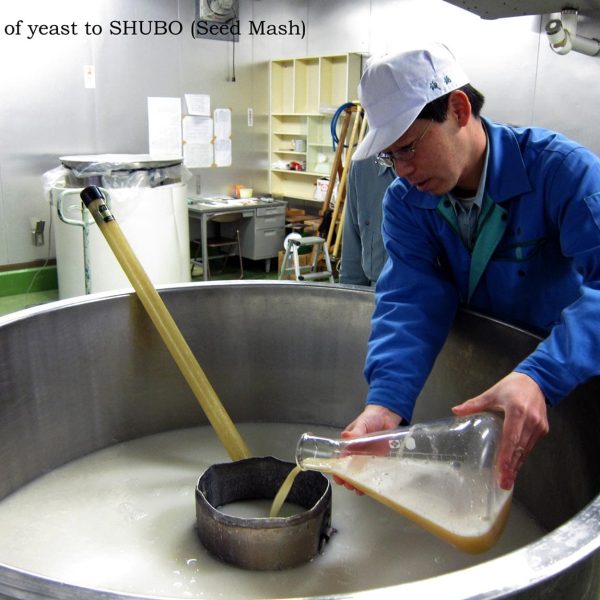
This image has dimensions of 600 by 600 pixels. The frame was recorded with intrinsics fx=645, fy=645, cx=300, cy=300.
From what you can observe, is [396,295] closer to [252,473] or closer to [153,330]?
[252,473]

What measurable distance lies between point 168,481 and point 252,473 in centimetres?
22

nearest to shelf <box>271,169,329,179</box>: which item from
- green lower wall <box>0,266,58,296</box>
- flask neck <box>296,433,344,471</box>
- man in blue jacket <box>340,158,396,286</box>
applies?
green lower wall <box>0,266,58,296</box>

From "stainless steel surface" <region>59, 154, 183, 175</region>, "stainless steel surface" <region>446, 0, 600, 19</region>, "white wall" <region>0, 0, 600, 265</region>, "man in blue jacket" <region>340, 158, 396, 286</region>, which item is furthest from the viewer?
"white wall" <region>0, 0, 600, 265</region>

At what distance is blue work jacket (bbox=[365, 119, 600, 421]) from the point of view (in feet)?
3.22

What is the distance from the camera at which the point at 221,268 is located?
5.48 m

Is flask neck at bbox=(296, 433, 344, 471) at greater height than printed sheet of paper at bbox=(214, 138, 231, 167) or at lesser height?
lesser

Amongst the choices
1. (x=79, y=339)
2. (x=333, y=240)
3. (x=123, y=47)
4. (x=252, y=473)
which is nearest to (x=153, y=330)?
(x=79, y=339)

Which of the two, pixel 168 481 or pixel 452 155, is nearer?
pixel 452 155

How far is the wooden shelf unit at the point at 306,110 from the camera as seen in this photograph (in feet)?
17.1

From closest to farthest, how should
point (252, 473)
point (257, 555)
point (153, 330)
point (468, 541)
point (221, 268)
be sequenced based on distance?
point (468, 541) < point (257, 555) < point (252, 473) < point (153, 330) < point (221, 268)

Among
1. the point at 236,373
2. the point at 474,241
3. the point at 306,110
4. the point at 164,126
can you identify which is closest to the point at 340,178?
the point at 306,110

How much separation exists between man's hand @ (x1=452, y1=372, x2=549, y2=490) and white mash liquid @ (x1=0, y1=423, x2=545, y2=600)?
47cm

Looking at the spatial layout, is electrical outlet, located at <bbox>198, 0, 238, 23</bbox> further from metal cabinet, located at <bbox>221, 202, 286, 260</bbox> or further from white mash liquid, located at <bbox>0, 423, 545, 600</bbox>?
white mash liquid, located at <bbox>0, 423, 545, 600</bbox>

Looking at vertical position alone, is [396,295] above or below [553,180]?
below
